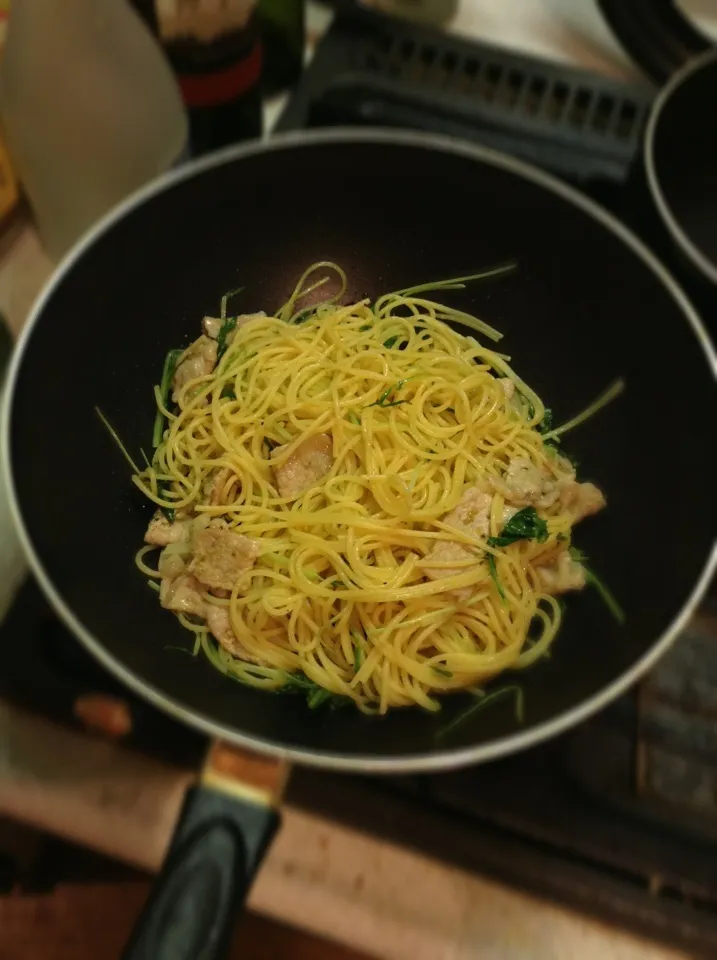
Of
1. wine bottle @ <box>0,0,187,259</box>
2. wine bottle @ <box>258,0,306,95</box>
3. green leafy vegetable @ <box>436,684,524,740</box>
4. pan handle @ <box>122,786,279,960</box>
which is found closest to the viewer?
pan handle @ <box>122,786,279,960</box>

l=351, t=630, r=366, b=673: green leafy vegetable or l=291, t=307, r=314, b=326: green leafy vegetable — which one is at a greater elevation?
l=291, t=307, r=314, b=326: green leafy vegetable

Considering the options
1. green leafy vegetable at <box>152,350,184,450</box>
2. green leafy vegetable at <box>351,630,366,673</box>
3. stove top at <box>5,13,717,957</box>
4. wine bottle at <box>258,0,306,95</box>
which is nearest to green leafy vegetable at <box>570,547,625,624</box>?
stove top at <box>5,13,717,957</box>

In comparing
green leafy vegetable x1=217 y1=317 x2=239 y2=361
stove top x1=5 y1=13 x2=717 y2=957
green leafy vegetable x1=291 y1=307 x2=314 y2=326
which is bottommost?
stove top x1=5 y1=13 x2=717 y2=957

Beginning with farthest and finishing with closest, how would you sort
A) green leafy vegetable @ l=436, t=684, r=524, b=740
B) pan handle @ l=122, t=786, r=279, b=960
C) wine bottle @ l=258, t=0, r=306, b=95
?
wine bottle @ l=258, t=0, r=306, b=95, green leafy vegetable @ l=436, t=684, r=524, b=740, pan handle @ l=122, t=786, r=279, b=960

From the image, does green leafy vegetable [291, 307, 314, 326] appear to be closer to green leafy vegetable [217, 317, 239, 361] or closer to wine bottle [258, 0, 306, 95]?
green leafy vegetable [217, 317, 239, 361]

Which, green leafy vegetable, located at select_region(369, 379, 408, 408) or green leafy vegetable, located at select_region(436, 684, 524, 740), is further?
green leafy vegetable, located at select_region(369, 379, 408, 408)

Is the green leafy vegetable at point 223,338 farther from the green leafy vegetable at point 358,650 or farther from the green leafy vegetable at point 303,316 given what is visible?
the green leafy vegetable at point 358,650
